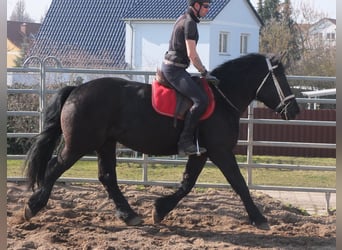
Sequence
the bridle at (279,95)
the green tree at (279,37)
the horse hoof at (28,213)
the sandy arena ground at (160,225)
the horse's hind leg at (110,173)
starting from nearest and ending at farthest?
the sandy arena ground at (160,225) < the horse hoof at (28,213) < the bridle at (279,95) < the horse's hind leg at (110,173) < the green tree at (279,37)

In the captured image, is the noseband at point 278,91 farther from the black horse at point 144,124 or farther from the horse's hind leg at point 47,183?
the horse's hind leg at point 47,183

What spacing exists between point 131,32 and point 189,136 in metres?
29.4

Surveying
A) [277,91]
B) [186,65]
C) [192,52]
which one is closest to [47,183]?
[186,65]

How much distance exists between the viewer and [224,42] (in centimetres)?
→ 3609

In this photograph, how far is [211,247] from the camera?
5664mm

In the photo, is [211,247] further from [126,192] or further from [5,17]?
[5,17]

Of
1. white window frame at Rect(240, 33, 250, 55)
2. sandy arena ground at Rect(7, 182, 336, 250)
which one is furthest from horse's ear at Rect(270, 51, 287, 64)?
white window frame at Rect(240, 33, 250, 55)

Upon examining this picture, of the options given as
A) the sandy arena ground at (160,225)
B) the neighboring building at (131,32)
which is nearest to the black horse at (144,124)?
the sandy arena ground at (160,225)

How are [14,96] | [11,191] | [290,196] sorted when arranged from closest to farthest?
[11,191] < [290,196] < [14,96]

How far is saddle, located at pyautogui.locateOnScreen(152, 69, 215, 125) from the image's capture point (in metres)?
6.22

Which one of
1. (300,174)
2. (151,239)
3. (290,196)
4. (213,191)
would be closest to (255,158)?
(300,174)

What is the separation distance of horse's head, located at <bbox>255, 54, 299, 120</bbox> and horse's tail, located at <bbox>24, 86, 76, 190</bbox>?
7.05 ft

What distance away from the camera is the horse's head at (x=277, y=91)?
647cm

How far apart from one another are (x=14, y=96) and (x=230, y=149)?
7.16 metres
